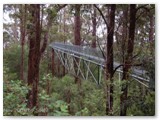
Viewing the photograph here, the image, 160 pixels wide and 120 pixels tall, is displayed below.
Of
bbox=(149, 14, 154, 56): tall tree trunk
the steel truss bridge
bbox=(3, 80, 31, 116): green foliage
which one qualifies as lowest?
bbox=(3, 80, 31, 116): green foliage

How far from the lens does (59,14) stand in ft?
13.8

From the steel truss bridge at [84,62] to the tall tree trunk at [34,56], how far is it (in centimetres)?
19

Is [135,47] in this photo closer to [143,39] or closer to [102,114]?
[143,39]

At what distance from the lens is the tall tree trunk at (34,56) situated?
13.6ft

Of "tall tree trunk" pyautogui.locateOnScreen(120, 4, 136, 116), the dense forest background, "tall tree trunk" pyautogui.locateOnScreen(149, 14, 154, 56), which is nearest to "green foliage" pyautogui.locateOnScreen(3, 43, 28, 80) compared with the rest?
the dense forest background

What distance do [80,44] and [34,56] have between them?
0.54 meters

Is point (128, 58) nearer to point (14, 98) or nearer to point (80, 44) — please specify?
point (80, 44)

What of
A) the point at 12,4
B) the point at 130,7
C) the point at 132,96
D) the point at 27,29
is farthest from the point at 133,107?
the point at 12,4

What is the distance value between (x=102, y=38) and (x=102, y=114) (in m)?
0.82

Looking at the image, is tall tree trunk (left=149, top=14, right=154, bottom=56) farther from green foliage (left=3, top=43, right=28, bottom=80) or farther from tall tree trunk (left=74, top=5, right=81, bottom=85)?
green foliage (left=3, top=43, right=28, bottom=80)

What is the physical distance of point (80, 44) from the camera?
414cm

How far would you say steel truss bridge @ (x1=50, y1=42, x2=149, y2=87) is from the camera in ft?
13.4

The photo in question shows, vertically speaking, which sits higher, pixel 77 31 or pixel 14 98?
pixel 77 31

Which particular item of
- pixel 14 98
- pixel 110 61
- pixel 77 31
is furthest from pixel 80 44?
pixel 14 98
